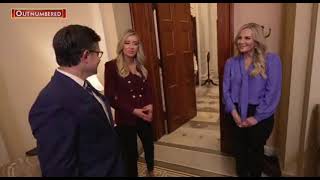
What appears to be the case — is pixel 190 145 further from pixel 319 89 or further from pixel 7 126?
pixel 7 126

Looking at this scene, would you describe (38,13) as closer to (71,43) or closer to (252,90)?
(71,43)

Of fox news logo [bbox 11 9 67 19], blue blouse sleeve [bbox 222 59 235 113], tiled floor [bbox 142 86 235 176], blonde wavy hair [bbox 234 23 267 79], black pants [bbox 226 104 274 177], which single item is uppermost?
fox news logo [bbox 11 9 67 19]

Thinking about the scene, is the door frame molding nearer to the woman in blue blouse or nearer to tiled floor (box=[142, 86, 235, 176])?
tiled floor (box=[142, 86, 235, 176])

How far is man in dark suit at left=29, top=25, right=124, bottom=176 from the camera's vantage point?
967 millimetres

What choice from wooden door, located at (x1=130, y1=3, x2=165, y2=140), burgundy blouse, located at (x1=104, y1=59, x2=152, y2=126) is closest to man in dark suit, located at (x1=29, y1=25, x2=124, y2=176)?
burgundy blouse, located at (x1=104, y1=59, x2=152, y2=126)

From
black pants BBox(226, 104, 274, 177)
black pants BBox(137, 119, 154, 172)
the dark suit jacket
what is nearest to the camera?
the dark suit jacket

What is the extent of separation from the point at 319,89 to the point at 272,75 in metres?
0.33

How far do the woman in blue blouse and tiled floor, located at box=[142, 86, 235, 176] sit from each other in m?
0.52

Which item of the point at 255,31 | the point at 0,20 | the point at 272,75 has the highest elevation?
the point at 0,20

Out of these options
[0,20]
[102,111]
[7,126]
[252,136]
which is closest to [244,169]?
[252,136]

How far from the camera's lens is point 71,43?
1026 mm

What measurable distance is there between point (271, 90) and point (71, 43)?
149 centimetres

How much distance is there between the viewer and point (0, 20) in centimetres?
193

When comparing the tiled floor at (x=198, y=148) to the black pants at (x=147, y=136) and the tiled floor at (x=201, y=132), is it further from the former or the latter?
the black pants at (x=147, y=136)
